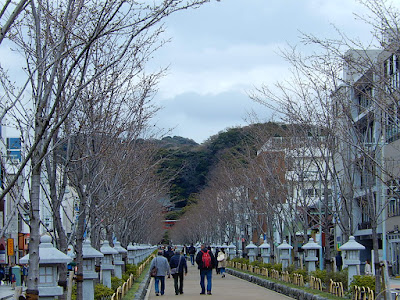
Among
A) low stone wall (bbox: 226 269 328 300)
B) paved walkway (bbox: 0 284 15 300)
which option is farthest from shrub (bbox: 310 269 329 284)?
paved walkway (bbox: 0 284 15 300)

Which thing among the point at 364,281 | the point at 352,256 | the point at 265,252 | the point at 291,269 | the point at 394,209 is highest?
the point at 394,209

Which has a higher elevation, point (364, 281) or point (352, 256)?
point (352, 256)

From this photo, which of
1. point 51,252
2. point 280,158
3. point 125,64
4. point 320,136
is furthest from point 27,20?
point 280,158

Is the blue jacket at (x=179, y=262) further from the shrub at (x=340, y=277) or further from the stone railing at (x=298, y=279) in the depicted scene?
the shrub at (x=340, y=277)

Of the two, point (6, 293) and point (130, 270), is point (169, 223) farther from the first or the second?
point (130, 270)

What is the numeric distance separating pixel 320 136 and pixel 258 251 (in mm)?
25612

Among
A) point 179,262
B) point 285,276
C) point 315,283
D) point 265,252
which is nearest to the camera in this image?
point 315,283

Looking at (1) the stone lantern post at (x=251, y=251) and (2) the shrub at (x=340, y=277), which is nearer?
(2) the shrub at (x=340, y=277)

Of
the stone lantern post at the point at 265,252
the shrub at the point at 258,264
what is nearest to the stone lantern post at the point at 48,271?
the shrub at the point at 258,264

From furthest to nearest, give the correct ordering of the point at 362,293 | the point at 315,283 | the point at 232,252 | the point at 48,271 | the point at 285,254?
the point at 232,252
the point at 285,254
the point at 315,283
the point at 362,293
the point at 48,271

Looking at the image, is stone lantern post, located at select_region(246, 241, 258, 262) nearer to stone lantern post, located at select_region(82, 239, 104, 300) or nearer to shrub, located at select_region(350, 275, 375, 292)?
shrub, located at select_region(350, 275, 375, 292)

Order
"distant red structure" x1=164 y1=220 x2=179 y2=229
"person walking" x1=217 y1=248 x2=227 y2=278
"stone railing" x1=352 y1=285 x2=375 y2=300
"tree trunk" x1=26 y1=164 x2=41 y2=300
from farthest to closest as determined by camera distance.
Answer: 1. "distant red structure" x1=164 y1=220 x2=179 y2=229
2. "person walking" x1=217 y1=248 x2=227 y2=278
3. "stone railing" x1=352 y1=285 x2=375 y2=300
4. "tree trunk" x1=26 y1=164 x2=41 y2=300

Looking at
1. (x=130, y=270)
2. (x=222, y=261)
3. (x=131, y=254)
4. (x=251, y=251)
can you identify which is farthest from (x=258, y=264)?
(x=130, y=270)

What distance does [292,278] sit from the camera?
83.0 feet
